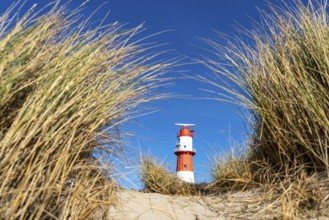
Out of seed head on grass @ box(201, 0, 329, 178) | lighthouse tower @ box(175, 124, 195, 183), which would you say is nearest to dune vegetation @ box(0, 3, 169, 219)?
seed head on grass @ box(201, 0, 329, 178)

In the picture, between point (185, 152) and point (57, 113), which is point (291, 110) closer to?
point (57, 113)

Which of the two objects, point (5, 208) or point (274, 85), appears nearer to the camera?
point (5, 208)

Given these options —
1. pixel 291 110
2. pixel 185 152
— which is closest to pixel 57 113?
pixel 291 110

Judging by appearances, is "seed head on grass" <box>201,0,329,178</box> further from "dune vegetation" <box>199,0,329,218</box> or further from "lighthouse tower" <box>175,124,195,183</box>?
"lighthouse tower" <box>175,124,195,183</box>

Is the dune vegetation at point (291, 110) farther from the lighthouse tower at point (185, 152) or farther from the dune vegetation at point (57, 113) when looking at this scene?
the lighthouse tower at point (185, 152)

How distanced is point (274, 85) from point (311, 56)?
13.5 inches

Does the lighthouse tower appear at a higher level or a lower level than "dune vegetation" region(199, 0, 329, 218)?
higher

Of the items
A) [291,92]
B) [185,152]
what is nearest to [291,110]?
[291,92]

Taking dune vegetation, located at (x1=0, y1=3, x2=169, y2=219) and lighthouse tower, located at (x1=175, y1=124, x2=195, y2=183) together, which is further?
lighthouse tower, located at (x1=175, y1=124, x2=195, y2=183)

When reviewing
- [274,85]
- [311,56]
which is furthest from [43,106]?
[311,56]

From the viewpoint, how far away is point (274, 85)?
9.89 ft

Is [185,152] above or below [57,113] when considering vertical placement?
above

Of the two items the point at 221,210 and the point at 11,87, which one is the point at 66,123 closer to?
the point at 11,87

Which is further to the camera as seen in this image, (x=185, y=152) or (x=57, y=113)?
(x=185, y=152)
